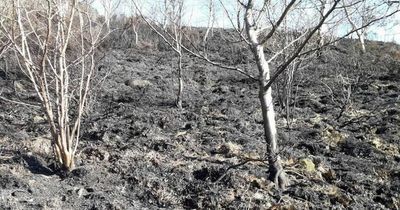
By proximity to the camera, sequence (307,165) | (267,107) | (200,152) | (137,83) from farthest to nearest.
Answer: (137,83) → (200,152) → (307,165) → (267,107)

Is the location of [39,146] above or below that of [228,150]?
above

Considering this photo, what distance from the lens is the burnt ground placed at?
14.7ft

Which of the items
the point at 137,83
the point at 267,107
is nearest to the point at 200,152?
the point at 267,107

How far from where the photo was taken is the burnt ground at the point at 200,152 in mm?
4484

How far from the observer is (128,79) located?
1107 cm

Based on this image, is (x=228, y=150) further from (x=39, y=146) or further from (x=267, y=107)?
(x=39, y=146)

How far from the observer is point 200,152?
612 cm

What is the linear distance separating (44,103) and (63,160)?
63 cm

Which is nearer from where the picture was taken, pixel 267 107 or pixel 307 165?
pixel 267 107

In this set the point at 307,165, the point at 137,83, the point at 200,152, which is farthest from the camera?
the point at 137,83

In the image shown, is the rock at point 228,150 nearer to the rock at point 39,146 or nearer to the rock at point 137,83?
the rock at point 39,146

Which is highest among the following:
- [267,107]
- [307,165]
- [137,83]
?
[267,107]

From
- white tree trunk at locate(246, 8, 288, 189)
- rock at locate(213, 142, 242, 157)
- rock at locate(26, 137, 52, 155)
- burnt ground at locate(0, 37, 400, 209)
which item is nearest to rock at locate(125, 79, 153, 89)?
burnt ground at locate(0, 37, 400, 209)

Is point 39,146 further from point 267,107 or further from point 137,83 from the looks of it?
point 137,83
